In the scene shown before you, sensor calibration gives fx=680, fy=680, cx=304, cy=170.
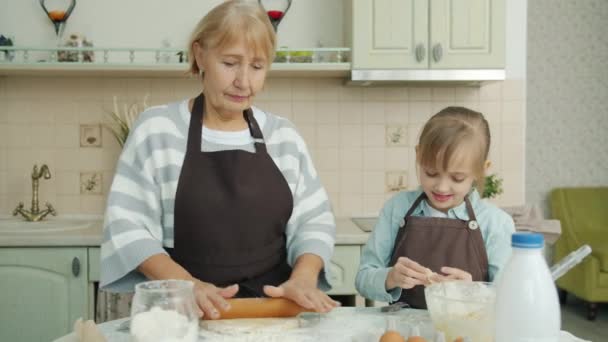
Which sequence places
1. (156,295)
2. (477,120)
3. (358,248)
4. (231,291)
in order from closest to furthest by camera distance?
(156,295), (231,291), (477,120), (358,248)

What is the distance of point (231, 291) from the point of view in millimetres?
1174

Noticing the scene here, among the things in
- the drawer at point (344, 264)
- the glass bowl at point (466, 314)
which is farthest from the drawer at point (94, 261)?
the glass bowl at point (466, 314)

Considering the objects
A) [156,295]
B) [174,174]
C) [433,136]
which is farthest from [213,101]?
[156,295]

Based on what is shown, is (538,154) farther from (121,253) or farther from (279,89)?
(121,253)

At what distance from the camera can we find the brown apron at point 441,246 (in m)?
1.44

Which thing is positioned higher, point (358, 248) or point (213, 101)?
point (213, 101)

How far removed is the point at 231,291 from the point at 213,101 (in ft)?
1.53

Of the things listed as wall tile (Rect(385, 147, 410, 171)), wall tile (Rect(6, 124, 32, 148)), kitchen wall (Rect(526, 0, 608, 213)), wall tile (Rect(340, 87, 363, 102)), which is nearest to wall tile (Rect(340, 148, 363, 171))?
wall tile (Rect(385, 147, 410, 171))

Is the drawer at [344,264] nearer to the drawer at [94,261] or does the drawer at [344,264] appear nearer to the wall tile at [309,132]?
the wall tile at [309,132]

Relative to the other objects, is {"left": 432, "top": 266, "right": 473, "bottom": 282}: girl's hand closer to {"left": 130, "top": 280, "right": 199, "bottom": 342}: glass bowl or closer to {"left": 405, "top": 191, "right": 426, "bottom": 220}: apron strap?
{"left": 405, "top": 191, "right": 426, "bottom": 220}: apron strap

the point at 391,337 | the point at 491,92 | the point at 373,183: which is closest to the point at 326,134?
the point at 373,183

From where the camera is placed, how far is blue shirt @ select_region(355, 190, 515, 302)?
4.66ft

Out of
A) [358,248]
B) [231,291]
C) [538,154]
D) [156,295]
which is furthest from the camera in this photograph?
[538,154]

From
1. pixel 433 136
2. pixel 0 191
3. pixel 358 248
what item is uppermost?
pixel 433 136
